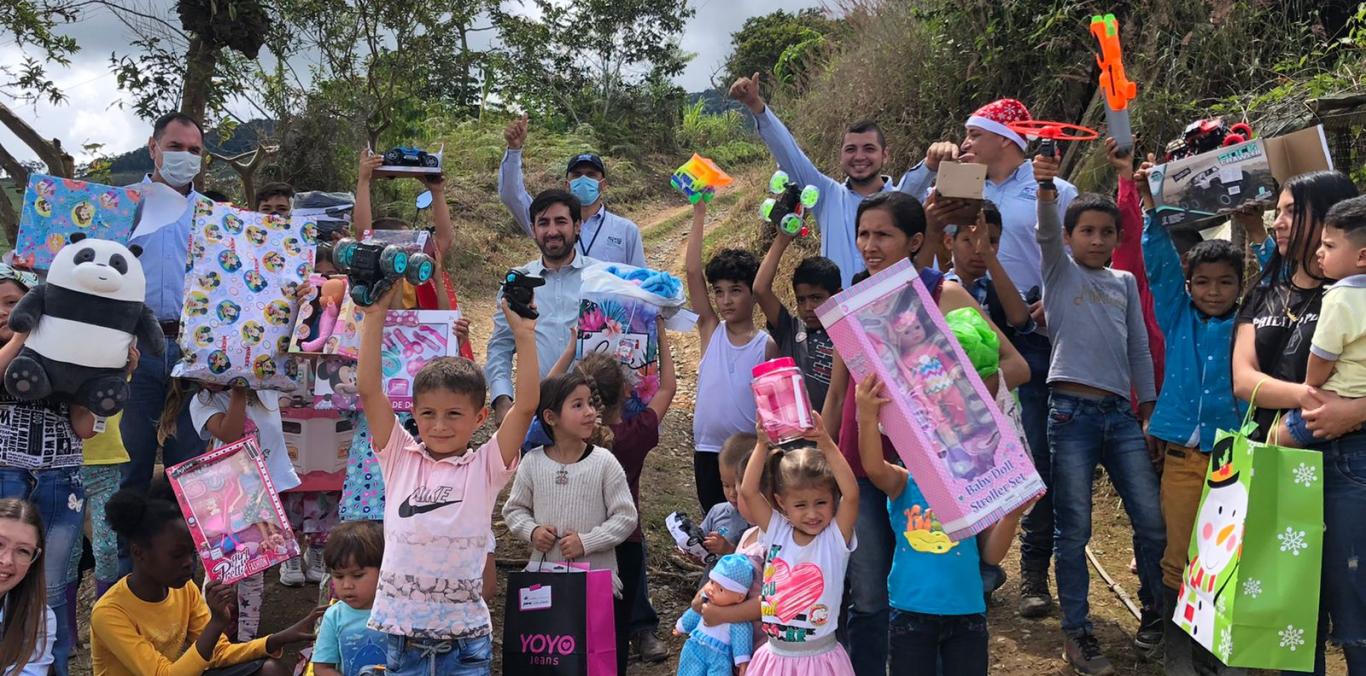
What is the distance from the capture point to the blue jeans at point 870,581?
12.0 feet

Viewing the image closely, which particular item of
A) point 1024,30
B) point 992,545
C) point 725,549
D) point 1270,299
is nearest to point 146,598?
point 725,549

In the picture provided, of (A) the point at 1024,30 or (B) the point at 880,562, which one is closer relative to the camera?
(B) the point at 880,562

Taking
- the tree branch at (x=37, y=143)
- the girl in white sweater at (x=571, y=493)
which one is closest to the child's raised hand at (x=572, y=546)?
the girl in white sweater at (x=571, y=493)

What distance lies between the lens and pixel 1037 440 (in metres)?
4.69

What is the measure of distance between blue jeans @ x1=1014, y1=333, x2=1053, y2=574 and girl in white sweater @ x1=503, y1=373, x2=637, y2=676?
177cm

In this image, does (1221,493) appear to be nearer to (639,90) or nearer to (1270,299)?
(1270,299)

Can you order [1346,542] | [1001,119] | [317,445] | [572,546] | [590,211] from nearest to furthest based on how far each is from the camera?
[1346,542], [572,546], [1001,119], [317,445], [590,211]

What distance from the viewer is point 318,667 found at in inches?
148

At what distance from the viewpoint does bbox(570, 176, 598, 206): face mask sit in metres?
5.50

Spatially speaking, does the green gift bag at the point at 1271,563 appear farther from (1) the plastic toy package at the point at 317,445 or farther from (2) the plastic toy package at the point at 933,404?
(1) the plastic toy package at the point at 317,445

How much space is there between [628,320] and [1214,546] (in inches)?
98.0

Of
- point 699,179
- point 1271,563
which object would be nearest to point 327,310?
point 699,179

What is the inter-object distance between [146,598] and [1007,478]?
3079mm

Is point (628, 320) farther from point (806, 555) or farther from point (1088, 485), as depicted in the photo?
point (1088, 485)
